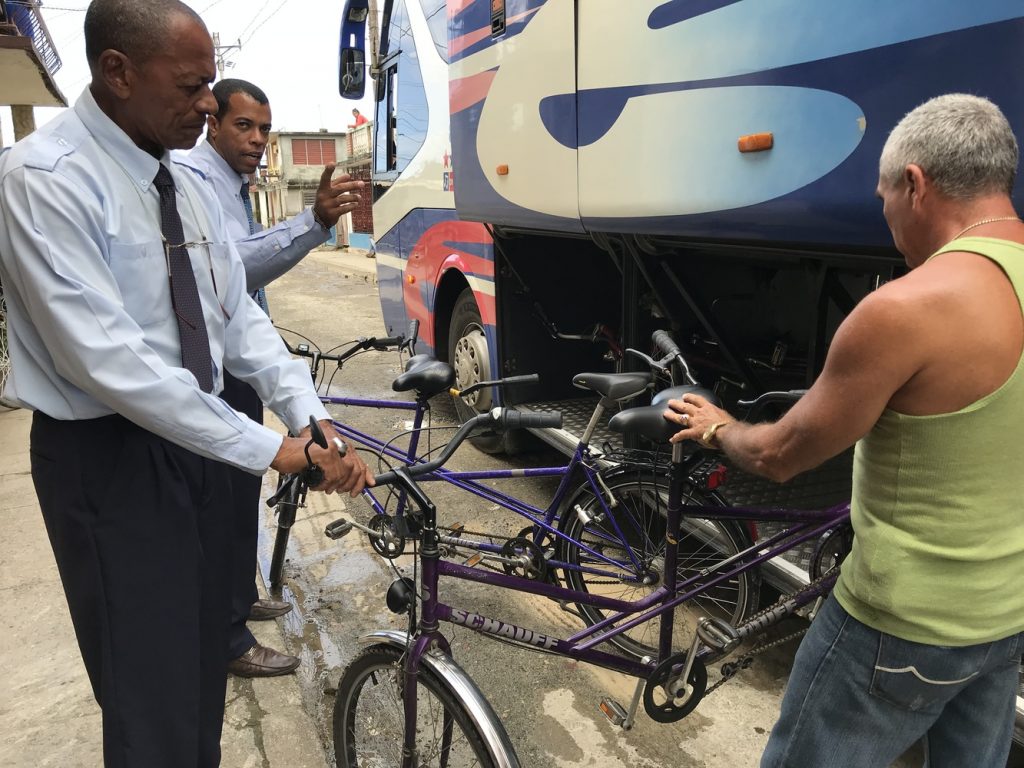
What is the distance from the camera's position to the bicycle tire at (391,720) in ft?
5.97

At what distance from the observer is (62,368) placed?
4.87 feet

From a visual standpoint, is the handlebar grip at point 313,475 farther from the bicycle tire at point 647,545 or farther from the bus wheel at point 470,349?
the bus wheel at point 470,349

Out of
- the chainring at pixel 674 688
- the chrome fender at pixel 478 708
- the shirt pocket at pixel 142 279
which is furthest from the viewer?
the chainring at pixel 674 688

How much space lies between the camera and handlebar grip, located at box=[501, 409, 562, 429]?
2.21 meters

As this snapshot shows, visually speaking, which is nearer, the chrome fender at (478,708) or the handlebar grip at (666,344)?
the chrome fender at (478,708)

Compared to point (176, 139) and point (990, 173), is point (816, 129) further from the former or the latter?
point (176, 139)

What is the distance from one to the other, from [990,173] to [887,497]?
1.93 ft

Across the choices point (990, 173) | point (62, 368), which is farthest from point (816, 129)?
point (62, 368)

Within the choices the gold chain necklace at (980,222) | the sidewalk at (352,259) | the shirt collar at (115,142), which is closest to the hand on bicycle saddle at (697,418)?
the gold chain necklace at (980,222)

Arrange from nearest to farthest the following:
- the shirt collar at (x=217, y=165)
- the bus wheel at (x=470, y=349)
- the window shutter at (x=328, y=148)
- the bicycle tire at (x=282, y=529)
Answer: the shirt collar at (x=217, y=165)
the bicycle tire at (x=282, y=529)
the bus wheel at (x=470, y=349)
the window shutter at (x=328, y=148)

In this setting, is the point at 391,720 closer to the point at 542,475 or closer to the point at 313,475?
the point at 313,475

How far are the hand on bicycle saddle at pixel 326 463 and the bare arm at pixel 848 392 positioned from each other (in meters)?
0.88

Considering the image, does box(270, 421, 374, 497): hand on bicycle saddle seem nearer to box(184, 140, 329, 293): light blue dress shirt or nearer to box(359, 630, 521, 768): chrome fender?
box(359, 630, 521, 768): chrome fender

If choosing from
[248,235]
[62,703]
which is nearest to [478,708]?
[62,703]
